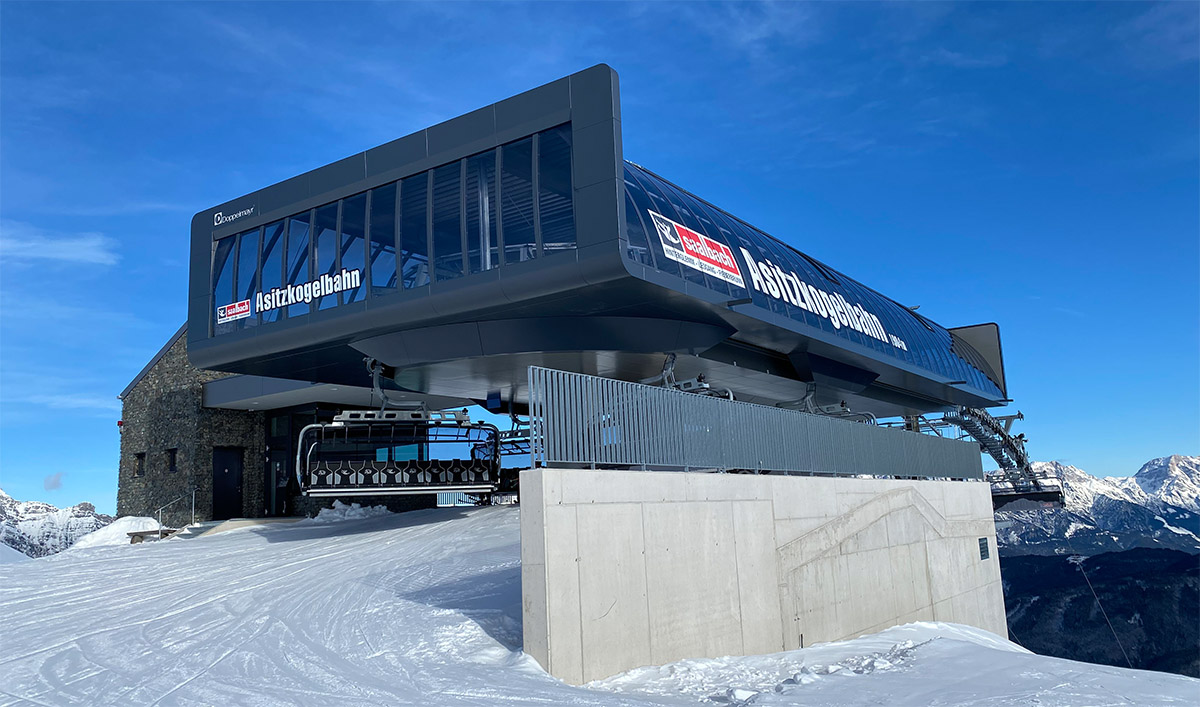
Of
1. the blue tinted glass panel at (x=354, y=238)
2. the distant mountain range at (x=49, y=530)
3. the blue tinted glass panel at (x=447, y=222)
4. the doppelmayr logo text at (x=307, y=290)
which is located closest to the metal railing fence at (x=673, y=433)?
the blue tinted glass panel at (x=447, y=222)

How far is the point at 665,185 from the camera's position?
1750cm

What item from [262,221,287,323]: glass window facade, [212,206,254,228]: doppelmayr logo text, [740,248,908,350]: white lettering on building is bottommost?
[740,248,908,350]: white lettering on building

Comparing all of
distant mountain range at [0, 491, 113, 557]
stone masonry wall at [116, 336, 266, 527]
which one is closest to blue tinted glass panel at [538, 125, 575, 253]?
stone masonry wall at [116, 336, 266, 527]

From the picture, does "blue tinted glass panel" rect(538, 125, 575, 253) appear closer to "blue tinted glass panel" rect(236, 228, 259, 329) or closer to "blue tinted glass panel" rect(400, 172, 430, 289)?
"blue tinted glass panel" rect(400, 172, 430, 289)

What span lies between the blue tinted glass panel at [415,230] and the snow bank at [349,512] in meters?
10.6

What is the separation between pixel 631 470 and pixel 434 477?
9495 millimetres

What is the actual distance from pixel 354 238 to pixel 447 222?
263 cm

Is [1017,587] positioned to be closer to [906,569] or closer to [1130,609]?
[1130,609]

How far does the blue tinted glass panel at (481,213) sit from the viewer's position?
15180mm

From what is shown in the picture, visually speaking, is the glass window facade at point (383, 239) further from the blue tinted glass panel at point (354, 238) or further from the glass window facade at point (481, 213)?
the glass window facade at point (481, 213)

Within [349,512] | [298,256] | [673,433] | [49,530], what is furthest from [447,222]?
[49,530]

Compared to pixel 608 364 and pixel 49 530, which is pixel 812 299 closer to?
pixel 608 364

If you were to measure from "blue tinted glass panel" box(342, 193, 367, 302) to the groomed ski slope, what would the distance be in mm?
5315

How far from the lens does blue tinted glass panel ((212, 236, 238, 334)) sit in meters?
19.0
